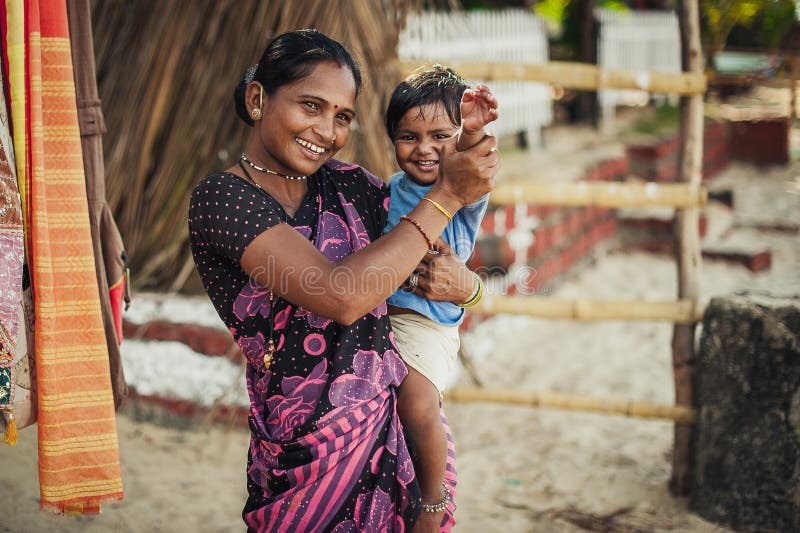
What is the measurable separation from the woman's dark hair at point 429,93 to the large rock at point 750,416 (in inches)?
66.4

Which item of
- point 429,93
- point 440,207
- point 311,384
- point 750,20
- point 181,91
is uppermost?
point 750,20

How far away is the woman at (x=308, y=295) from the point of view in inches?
59.7

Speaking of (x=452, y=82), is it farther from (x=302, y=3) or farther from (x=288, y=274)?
(x=302, y=3)

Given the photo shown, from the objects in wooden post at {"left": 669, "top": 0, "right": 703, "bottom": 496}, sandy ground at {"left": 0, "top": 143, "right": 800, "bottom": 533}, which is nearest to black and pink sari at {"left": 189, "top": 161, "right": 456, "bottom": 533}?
sandy ground at {"left": 0, "top": 143, "right": 800, "bottom": 533}

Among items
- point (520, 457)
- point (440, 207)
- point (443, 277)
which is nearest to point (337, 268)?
point (440, 207)

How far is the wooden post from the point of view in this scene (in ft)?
10.8

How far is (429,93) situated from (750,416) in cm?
194

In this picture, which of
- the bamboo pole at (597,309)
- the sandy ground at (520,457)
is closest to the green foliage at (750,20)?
the sandy ground at (520,457)

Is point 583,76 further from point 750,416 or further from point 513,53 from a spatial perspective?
point 513,53

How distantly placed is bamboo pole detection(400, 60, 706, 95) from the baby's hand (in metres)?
1.74

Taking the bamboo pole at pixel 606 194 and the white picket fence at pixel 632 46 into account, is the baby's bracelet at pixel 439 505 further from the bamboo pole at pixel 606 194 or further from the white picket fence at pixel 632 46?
the white picket fence at pixel 632 46

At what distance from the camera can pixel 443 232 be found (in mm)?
1928

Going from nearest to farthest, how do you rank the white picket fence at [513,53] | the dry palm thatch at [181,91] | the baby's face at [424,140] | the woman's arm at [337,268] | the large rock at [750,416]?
the woman's arm at [337,268], the baby's face at [424,140], the large rock at [750,416], the dry palm thatch at [181,91], the white picket fence at [513,53]

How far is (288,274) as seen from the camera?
149 cm
